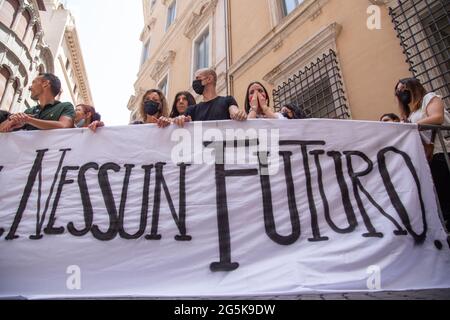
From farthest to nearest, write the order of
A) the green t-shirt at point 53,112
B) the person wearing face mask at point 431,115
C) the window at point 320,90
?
the window at point 320,90, the green t-shirt at point 53,112, the person wearing face mask at point 431,115

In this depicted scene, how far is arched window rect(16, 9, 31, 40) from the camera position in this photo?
17809mm

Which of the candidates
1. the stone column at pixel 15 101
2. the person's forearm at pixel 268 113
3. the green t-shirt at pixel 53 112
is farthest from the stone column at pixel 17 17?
the person's forearm at pixel 268 113

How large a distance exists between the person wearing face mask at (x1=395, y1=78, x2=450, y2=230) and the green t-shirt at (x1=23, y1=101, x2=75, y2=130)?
10.4 feet

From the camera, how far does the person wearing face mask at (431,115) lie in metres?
2.49

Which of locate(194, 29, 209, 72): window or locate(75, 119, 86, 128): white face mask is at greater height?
locate(194, 29, 209, 72): window

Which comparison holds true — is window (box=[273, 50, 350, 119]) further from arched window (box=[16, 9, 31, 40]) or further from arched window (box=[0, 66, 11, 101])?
arched window (box=[16, 9, 31, 40])

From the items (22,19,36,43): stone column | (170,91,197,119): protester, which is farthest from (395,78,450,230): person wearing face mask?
(22,19,36,43): stone column

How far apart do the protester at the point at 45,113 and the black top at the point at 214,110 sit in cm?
118

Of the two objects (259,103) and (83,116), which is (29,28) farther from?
(259,103)

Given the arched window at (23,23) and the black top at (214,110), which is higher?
the arched window at (23,23)

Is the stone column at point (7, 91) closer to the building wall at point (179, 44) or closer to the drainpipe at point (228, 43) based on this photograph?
the building wall at point (179, 44)

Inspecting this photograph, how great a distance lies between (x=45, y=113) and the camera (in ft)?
9.68

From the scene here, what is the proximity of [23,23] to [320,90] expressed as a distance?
65.4ft

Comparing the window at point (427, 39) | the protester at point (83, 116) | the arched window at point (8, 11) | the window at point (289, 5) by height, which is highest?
the arched window at point (8, 11)
